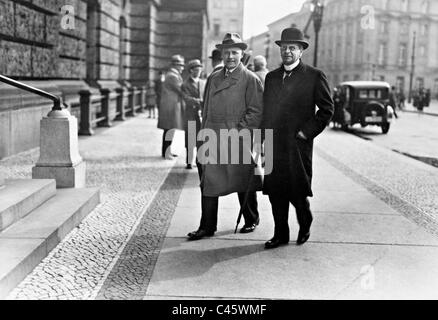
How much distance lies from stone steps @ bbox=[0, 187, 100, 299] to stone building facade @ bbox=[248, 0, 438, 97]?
67311 mm

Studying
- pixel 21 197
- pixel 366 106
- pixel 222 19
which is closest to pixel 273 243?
pixel 21 197

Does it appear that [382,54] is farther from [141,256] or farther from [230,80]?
[141,256]

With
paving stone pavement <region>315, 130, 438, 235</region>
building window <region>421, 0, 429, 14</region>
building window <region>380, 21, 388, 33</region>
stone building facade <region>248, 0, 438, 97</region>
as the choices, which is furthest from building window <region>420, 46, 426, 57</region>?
paving stone pavement <region>315, 130, 438, 235</region>

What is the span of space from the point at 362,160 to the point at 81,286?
845 cm

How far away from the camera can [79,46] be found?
48.6 ft

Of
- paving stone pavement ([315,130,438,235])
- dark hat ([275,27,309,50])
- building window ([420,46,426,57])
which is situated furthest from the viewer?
building window ([420,46,426,57])

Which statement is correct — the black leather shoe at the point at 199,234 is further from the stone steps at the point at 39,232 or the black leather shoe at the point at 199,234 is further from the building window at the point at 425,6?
the building window at the point at 425,6

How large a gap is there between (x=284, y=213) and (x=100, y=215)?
207 centimetres

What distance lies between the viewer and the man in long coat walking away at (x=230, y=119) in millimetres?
5270

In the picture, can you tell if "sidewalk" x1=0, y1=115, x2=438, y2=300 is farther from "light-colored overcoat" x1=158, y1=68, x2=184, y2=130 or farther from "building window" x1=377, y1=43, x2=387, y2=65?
"building window" x1=377, y1=43, x2=387, y2=65

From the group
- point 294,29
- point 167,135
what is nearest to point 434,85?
point 167,135

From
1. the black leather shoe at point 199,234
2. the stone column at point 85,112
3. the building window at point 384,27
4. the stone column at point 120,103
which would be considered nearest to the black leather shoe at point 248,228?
the black leather shoe at point 199,234

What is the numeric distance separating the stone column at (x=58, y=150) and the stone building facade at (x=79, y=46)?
9.56ft

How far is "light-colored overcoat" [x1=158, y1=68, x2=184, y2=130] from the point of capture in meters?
10.6
